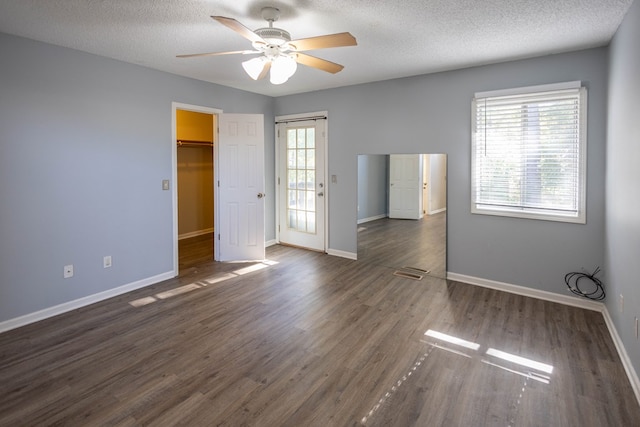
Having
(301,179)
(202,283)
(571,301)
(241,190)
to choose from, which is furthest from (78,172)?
(571,301)

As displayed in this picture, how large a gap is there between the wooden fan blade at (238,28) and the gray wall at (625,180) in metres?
2.51

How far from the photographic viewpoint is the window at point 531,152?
3.48 m

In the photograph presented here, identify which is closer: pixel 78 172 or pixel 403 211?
pixel 78 172

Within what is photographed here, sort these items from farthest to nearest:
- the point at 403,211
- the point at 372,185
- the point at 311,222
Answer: the point at 311,222 → the point at 372,185 → the point at 403,211

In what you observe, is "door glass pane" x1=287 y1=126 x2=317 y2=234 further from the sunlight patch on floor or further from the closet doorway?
the closet doorway

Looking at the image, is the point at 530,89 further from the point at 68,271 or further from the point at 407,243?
the point at 68,271

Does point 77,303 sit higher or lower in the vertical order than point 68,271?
lower

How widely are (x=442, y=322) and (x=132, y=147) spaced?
376 cm

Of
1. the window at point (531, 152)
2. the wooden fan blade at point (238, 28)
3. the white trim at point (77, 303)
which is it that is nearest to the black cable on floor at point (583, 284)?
the window at point (531, 152)

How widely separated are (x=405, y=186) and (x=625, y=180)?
98.8 inches

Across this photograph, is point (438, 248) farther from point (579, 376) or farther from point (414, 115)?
point (579, 376)

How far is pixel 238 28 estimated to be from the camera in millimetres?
2223

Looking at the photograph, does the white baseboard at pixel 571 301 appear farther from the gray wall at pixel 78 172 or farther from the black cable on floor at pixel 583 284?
the gray wall at pixel 78 172

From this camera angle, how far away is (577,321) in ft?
10.5
